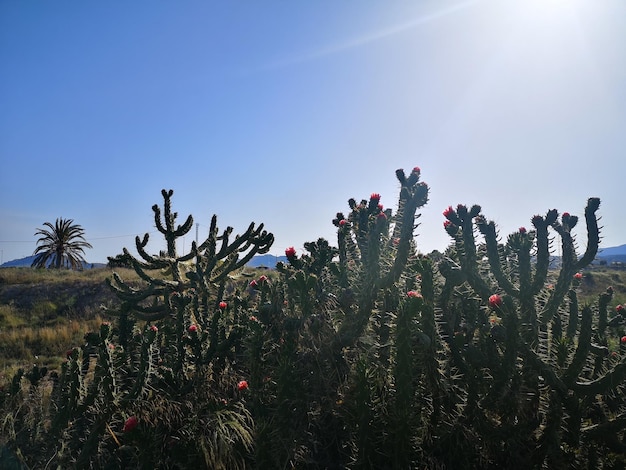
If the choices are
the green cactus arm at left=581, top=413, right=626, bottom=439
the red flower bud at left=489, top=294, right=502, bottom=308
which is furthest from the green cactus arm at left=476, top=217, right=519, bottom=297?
the green cactus arm at left=581, top=413, right=626, bottom=439

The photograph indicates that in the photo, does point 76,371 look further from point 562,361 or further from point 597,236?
point 597,236

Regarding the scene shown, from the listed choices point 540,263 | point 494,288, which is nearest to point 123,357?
point 494,288

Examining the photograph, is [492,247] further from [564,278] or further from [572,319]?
[572,319]

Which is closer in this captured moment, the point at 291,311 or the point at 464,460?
the point at 464,460

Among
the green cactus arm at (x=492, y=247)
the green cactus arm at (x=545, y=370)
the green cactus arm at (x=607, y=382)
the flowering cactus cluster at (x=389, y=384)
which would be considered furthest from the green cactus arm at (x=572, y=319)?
the green cactus arm at (x=492, y=247)

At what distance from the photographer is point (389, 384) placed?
3.06 meters

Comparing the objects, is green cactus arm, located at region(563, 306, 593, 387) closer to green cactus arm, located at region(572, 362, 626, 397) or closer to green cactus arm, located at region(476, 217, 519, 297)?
green cactus arm, located at region(572, 362, 626, 397)

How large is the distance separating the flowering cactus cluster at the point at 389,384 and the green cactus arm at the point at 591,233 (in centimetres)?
1

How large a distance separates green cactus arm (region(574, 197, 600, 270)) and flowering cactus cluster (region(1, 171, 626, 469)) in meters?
0.01

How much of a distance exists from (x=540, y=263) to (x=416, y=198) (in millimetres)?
1076

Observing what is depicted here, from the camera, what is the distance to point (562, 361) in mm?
3332

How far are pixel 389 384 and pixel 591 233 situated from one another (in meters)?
2.19

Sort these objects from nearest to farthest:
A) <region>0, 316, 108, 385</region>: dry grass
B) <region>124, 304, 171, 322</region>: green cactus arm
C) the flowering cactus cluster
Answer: the flowering cactus cluster
<region>124, 304, 171, 322</region>: green cactus arm
<region>0, 316, 108, 385</region>: dry grass

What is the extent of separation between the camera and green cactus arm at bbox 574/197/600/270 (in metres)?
3.42
